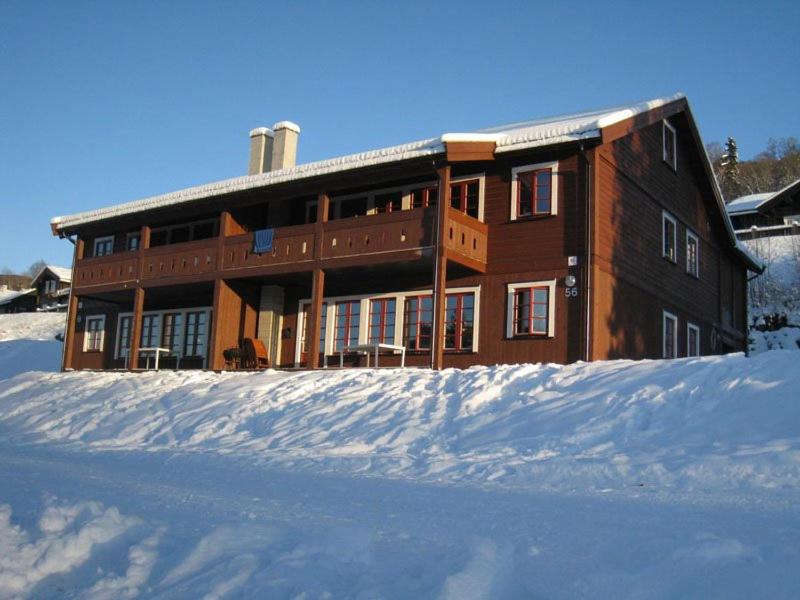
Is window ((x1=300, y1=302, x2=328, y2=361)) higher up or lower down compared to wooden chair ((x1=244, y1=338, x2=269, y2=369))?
higher up

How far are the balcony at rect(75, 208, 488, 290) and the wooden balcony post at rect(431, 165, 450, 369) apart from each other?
17 cm

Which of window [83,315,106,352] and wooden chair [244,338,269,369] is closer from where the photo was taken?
wooden chair [244,338,269,369]

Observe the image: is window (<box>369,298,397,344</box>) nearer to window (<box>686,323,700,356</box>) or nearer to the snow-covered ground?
the snow-covered ground

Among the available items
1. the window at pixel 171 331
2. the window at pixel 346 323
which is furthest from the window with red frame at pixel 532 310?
the window at pixel 171 331

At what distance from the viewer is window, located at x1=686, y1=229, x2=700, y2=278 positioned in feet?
79.2

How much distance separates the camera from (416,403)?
14016mm

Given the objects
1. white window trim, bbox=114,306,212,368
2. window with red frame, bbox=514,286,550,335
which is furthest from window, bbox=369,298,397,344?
white window trim, bbox=114,306,212,368

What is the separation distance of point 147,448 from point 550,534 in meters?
9.24

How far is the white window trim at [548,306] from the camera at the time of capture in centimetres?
1884

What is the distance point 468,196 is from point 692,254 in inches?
303

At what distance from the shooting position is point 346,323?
2238 centimetres

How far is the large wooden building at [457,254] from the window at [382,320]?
5 cm

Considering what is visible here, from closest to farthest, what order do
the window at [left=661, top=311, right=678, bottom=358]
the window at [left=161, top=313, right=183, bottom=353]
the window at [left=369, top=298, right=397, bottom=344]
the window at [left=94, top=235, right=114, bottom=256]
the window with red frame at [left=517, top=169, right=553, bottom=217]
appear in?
Result: the window with red frame at [left=517, top=169, right=553, bottom=217] → the window at [left=369, top=298, right=397, bottom=344] → the window at [left=661, top=311, right=678, bottom=358] → the window at [left=161, top=313, right=183, bottom=353] → the window at [left=94, top=235, right=114, bottom=256]

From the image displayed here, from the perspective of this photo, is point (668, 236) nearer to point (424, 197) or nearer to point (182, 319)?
point (424, 197)
